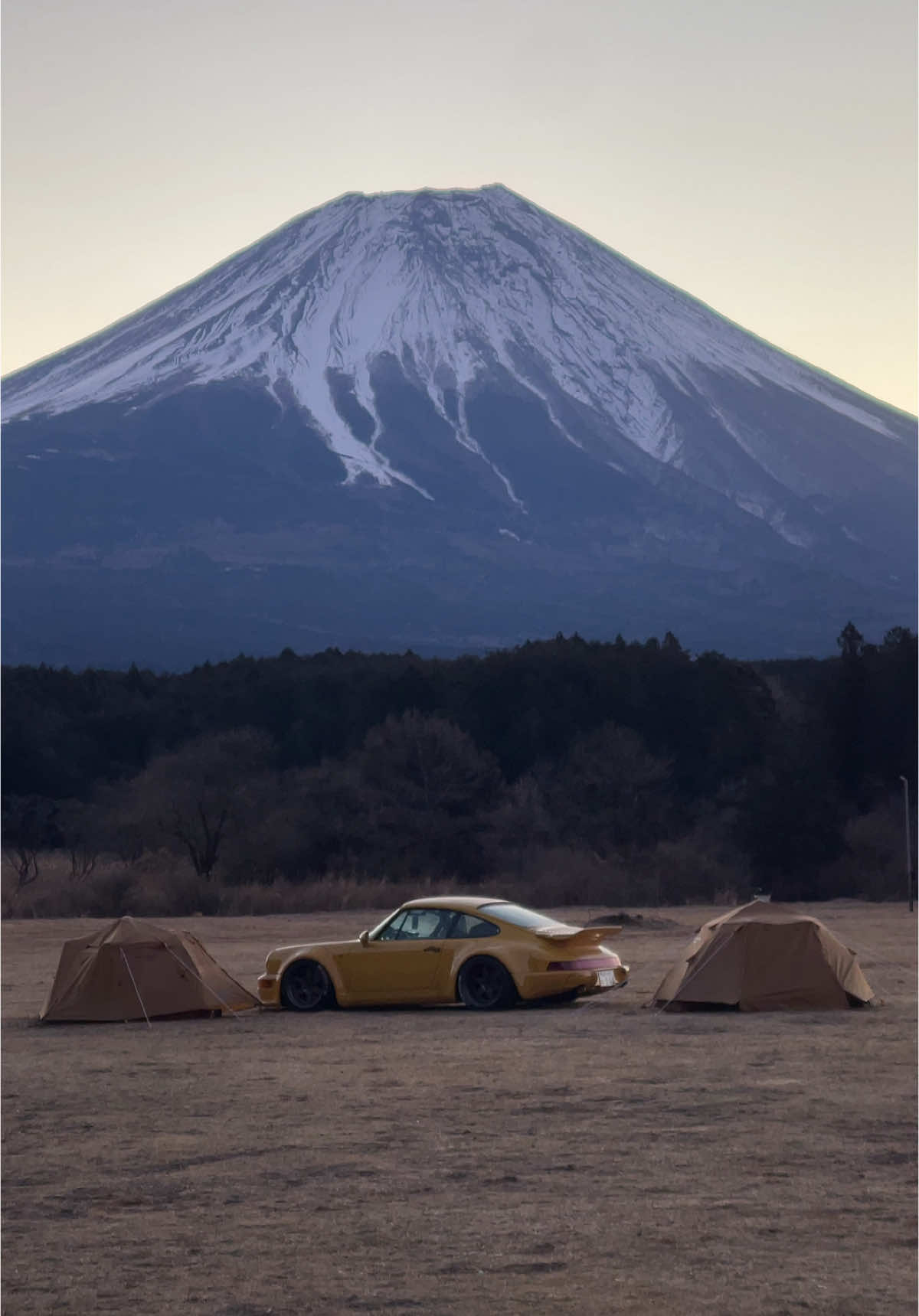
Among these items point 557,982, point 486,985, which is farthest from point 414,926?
point 557,982

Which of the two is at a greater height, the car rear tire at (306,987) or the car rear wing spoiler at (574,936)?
the car rear wing spoiler at (574,936)

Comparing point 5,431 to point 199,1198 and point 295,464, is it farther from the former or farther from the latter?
point 199,1198

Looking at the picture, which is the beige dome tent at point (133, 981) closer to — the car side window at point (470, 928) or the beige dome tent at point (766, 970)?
the car side window at point (470, 928)

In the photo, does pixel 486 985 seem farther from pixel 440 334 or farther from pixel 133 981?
pixel 440 334

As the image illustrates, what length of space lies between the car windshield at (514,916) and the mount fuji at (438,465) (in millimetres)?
96094

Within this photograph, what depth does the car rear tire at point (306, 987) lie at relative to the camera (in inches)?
689

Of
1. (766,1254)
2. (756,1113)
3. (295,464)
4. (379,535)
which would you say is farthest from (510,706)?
(295,464)

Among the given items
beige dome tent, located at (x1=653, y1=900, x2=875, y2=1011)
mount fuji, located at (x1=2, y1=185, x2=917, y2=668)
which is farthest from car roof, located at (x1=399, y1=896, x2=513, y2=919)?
mount fuji, located at (x1=2, y1=185, x2=917, y2=668)

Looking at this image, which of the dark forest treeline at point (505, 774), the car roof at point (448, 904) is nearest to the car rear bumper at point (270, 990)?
the car roof at point (448, 904)

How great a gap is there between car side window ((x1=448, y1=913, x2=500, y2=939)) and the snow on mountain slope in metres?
120

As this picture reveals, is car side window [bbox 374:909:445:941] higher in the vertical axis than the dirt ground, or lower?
higher

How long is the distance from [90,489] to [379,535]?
69.3 ft

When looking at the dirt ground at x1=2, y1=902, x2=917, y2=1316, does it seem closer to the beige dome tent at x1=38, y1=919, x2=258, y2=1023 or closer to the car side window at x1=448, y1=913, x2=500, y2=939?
the beige dome tent at x1=38, y1=919, x2=258, y2=1023

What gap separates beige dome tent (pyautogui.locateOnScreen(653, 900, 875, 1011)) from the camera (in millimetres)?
16906
